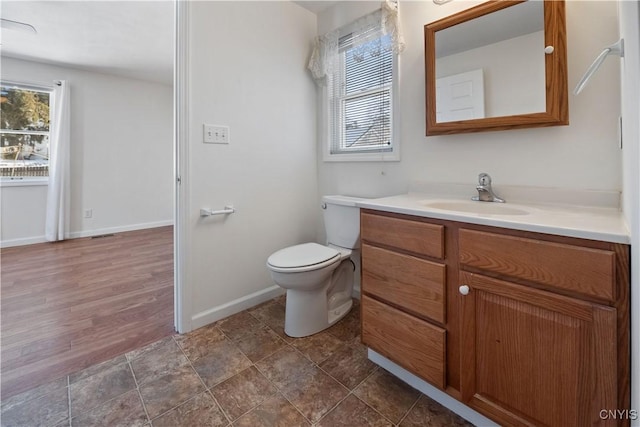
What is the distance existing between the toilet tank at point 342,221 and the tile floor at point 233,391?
606mm

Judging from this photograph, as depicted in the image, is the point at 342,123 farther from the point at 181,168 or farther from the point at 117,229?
the point at 117,229

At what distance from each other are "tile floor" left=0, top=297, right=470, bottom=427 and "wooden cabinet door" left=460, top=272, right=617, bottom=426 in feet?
0.89

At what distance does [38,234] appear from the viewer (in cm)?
369

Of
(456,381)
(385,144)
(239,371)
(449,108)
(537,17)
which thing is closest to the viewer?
(456,381)

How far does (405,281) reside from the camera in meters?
1.18

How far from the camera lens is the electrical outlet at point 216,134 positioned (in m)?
1.73

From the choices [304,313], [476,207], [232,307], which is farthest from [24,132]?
[476,207]

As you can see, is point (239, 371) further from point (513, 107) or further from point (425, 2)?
point (425, 2)

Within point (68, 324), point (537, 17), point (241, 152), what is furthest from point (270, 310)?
point (537, 17)

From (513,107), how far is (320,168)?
141 cm

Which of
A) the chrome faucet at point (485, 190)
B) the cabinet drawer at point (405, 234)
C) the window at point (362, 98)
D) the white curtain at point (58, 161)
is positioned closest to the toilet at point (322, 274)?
the cabinet drawer at point (405, 234)

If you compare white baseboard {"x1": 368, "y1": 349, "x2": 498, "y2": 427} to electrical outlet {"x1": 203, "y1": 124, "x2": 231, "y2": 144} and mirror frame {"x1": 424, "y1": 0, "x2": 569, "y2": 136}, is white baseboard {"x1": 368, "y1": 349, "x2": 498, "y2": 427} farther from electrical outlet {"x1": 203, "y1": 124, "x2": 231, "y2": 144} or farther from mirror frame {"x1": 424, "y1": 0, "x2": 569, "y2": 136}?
electrical outlet {"x1": 203, "y1": 124, "x2": 231, "y2": 144}

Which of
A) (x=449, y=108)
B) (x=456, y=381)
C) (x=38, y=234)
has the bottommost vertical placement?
(x=456, y=381)

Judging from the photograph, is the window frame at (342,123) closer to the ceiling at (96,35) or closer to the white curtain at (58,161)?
the ceiling at (96,35)
